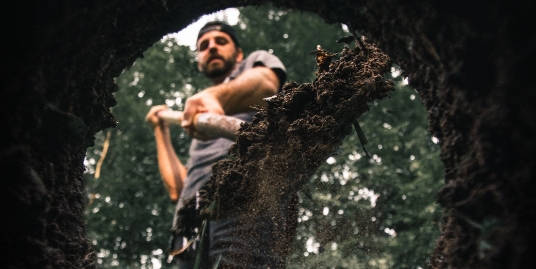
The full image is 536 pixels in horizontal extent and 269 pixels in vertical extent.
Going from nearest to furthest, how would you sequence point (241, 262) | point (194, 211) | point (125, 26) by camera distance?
1. point (125, 26)
2. point (241, 262)
3. point (194, 211)

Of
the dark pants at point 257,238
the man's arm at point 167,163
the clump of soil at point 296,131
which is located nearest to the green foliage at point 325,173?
the man's arm at point 167,163

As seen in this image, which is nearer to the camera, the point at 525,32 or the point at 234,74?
the point at 525,32

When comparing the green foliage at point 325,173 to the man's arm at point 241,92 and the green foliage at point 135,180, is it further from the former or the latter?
the man's arm at point 241,92

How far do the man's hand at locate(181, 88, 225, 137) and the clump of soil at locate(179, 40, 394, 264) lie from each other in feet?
1.84

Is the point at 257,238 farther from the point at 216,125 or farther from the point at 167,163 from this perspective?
the point at 167,163

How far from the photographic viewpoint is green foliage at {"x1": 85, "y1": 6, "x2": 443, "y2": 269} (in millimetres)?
5902

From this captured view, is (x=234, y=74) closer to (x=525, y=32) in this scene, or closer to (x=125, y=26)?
(x=125, y=26)

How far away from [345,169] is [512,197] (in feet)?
19.5

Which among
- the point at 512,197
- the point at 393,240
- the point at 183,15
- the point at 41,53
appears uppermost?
the point at 393,240

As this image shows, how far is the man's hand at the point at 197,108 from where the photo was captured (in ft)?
8.54

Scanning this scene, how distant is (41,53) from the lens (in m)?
0.94

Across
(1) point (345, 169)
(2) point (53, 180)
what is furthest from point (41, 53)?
(1) point (345, 169)

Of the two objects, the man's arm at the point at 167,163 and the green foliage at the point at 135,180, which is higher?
the green foliage at the point at 135,180

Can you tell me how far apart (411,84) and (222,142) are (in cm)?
187
